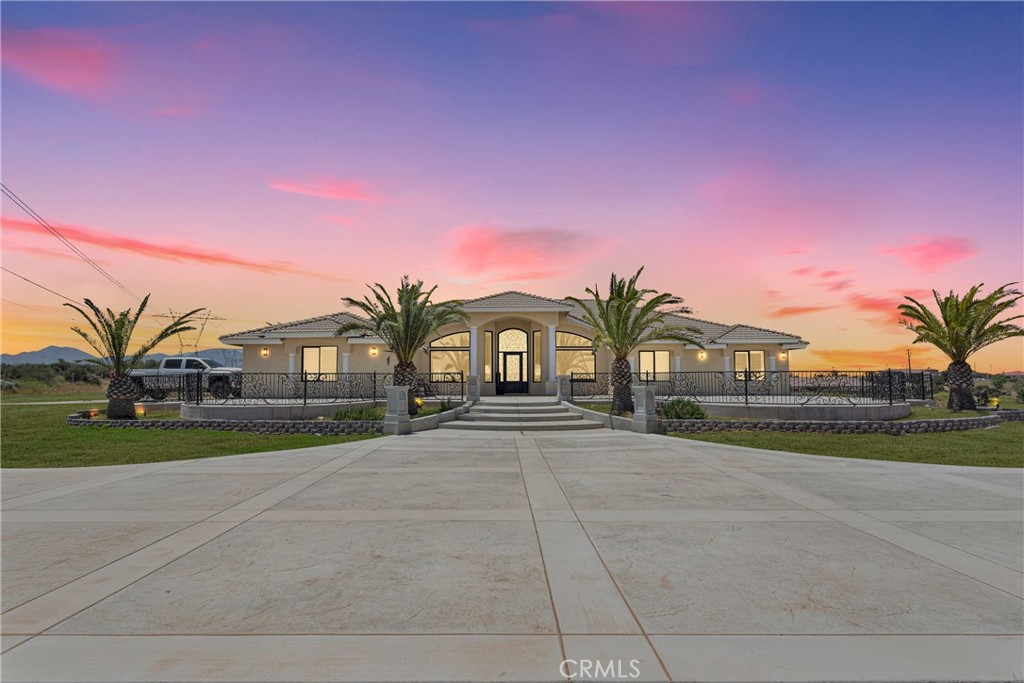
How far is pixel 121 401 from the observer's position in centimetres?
1850

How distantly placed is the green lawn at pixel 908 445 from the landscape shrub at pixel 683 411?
179 cm

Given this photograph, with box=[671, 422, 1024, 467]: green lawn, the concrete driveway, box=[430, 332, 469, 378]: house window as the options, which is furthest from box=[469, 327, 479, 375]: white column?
the concrete driveway

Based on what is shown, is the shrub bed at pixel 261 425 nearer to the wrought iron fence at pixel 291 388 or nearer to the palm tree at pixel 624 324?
the wrought iron fence at pixel 291 388

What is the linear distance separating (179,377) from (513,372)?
53.8 ft

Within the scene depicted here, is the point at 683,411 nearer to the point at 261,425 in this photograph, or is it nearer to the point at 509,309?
the point at 509,309

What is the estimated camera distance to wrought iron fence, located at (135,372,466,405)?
77.4ft

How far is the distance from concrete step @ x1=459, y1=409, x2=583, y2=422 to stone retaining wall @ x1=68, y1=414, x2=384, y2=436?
3527 millimetres

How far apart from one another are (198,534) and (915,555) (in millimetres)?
7398

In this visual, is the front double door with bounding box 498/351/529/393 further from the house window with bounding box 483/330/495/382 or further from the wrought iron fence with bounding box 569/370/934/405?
the wrought iron fence with bounding box 569/370/934/405

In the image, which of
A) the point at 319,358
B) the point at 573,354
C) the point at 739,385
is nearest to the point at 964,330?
the point at 739,385

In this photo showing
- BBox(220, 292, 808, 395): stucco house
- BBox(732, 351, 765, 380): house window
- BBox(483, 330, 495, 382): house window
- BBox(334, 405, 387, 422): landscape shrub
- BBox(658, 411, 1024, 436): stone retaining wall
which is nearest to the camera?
BBox(658, 411, 1024, 436): stone retaining wall

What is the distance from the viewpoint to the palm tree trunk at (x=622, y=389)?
61.4 feet

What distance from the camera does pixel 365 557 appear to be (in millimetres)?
4852

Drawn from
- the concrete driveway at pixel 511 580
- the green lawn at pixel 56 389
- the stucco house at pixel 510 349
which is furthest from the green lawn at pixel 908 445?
the green lawn at pixel 56 389
